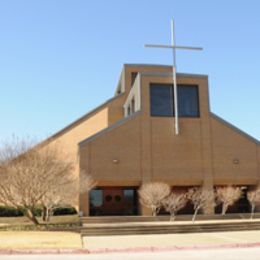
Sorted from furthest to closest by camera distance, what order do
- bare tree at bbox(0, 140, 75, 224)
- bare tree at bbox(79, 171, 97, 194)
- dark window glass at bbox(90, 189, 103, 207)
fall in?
dark window glass at bbox(90, 189, 103, 207), bare tree at bbox(79, 171, 97, 194), bare tree at bbox(0, 140, 75, 224)

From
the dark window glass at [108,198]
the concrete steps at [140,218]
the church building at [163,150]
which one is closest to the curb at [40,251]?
the concrete steps at [140,218]

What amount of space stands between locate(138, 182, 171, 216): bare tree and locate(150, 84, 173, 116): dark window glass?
22.8ft

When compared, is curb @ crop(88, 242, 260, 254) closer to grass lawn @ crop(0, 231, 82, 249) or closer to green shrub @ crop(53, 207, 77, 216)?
grass lawn @ crop(0, 231, 82, 249)

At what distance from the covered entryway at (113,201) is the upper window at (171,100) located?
772 cm

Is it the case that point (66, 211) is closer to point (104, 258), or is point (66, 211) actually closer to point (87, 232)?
point (87, 232)

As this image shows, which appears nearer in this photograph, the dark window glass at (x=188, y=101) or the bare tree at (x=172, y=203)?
the bare tree at (x=172, y=203)

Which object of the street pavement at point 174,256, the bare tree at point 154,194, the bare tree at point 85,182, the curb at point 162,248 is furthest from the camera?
the bare tree at point 154,194

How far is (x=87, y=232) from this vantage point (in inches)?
800

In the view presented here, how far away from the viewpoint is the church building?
111 ft

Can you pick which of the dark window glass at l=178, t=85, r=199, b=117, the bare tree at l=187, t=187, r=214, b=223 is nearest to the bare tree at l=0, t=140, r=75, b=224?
the bare tree at l=187, t=187, r=214, b=223

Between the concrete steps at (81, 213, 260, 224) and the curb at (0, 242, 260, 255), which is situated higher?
the curb at (0, 242, 260, 255)

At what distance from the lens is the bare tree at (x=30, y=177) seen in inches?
888

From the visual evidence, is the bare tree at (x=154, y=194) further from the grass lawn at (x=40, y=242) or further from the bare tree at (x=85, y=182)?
the grass lawn at (x=40, y=242)

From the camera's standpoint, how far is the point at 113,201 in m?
36.2
